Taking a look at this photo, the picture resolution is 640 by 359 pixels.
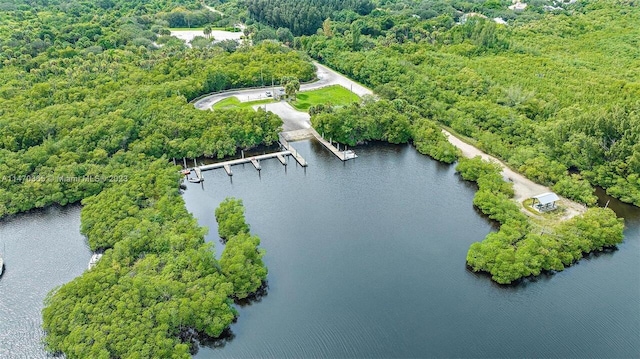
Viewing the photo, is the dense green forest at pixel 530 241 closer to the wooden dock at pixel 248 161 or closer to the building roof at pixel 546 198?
the building roof at pixel 546 198

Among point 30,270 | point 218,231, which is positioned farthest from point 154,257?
point 30,270

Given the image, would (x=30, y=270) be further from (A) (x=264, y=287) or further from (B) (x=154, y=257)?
(A) (x=264, y=287)

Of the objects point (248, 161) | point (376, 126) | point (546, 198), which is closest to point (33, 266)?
point (248, 161)

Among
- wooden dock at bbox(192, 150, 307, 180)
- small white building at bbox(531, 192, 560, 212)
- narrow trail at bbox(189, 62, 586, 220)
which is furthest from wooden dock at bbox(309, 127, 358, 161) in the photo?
small white building at bbox(531, 192, 560, 212)

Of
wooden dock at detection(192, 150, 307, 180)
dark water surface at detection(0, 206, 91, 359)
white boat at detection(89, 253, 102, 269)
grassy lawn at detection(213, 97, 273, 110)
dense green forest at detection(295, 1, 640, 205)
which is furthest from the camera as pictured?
grassy lawn at detection(213, 97, 273, 110)

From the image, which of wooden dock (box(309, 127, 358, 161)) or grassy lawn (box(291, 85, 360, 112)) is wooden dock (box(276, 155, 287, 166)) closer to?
wooden dock (box(309, 127, 358, 161))
